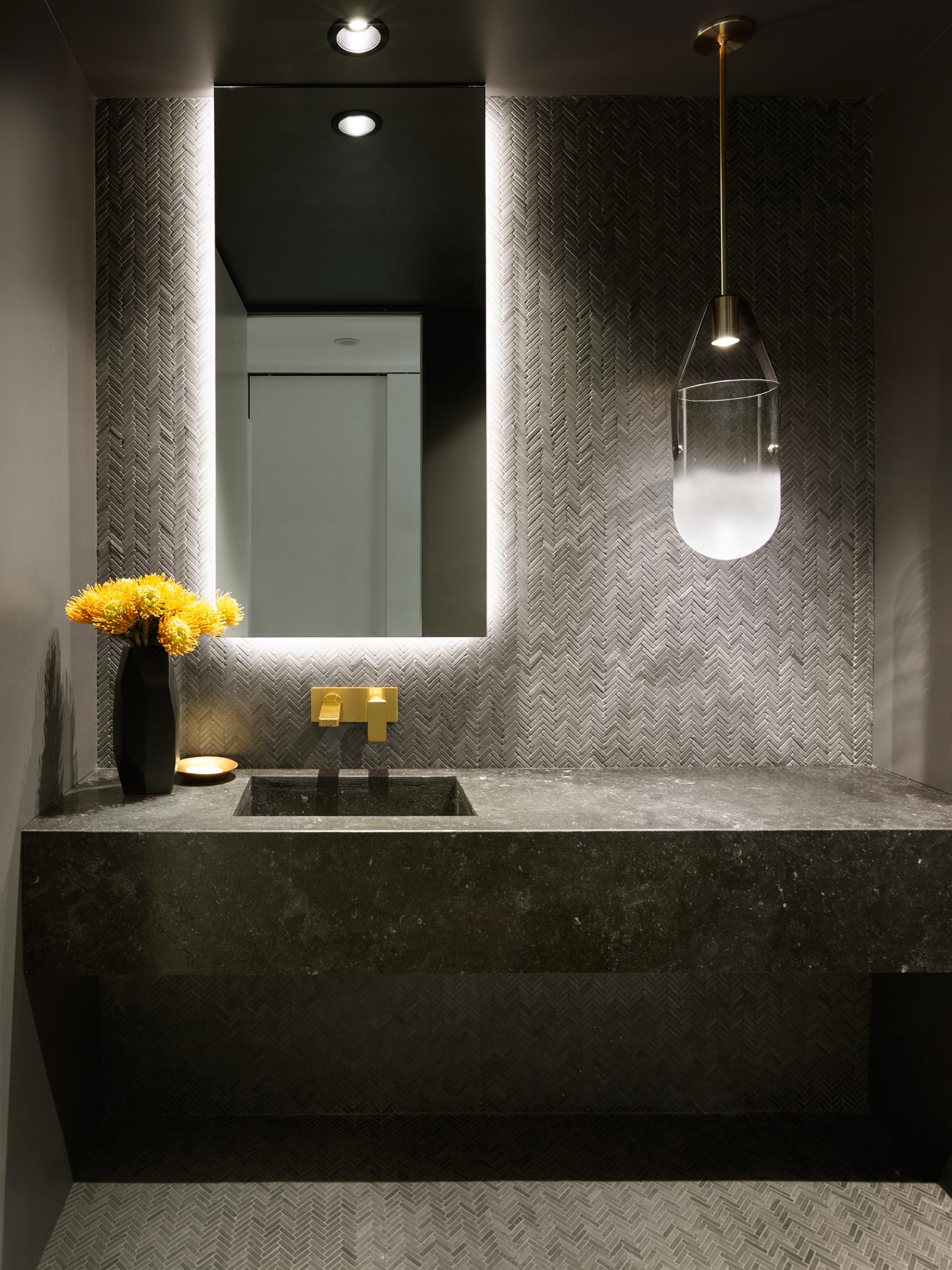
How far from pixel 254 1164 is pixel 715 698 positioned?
55.7 inches

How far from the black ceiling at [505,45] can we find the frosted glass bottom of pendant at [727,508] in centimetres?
90

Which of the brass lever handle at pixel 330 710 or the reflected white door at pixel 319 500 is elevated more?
the reflected white door at pixel 319 500

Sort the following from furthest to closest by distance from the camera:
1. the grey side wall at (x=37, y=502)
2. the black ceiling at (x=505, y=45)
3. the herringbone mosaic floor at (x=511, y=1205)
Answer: the black ceiling at (x=505, y=45) < the herringbone mosaic floor at (x=511, y=1205) < the grey side wall at (x=37, y=502)

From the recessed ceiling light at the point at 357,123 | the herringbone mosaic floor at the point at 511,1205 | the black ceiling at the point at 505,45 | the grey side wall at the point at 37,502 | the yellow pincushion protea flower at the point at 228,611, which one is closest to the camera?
the grey side wall at the point at 37,502

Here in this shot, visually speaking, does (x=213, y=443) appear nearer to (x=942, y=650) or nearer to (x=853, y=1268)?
(x=942, y=650)

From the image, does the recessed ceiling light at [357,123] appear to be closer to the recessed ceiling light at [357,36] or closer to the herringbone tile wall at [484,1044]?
the recessed ceiling light at [357,36]

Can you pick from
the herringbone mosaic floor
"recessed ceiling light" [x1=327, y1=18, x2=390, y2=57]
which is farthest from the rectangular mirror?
the herringbone mosaic floor

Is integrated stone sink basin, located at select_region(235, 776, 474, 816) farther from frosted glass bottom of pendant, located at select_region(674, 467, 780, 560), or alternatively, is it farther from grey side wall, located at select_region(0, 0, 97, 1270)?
frosted glass bottom of pendant, located at select_region(674, 467, 780, 560)

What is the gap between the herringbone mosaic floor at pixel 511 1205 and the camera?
1.49 m

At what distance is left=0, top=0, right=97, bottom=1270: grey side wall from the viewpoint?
1365 millimetres

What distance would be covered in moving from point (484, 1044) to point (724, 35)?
2.23m

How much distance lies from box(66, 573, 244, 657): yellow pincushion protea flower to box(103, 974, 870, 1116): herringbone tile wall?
828 mm

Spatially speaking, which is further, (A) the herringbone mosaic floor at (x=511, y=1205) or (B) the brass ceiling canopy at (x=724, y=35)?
(B) the brass ceiling canopy at (x=724, y=35)

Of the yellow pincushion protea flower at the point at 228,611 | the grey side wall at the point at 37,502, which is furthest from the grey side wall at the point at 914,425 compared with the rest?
the grey side wall at the point at 37,502
